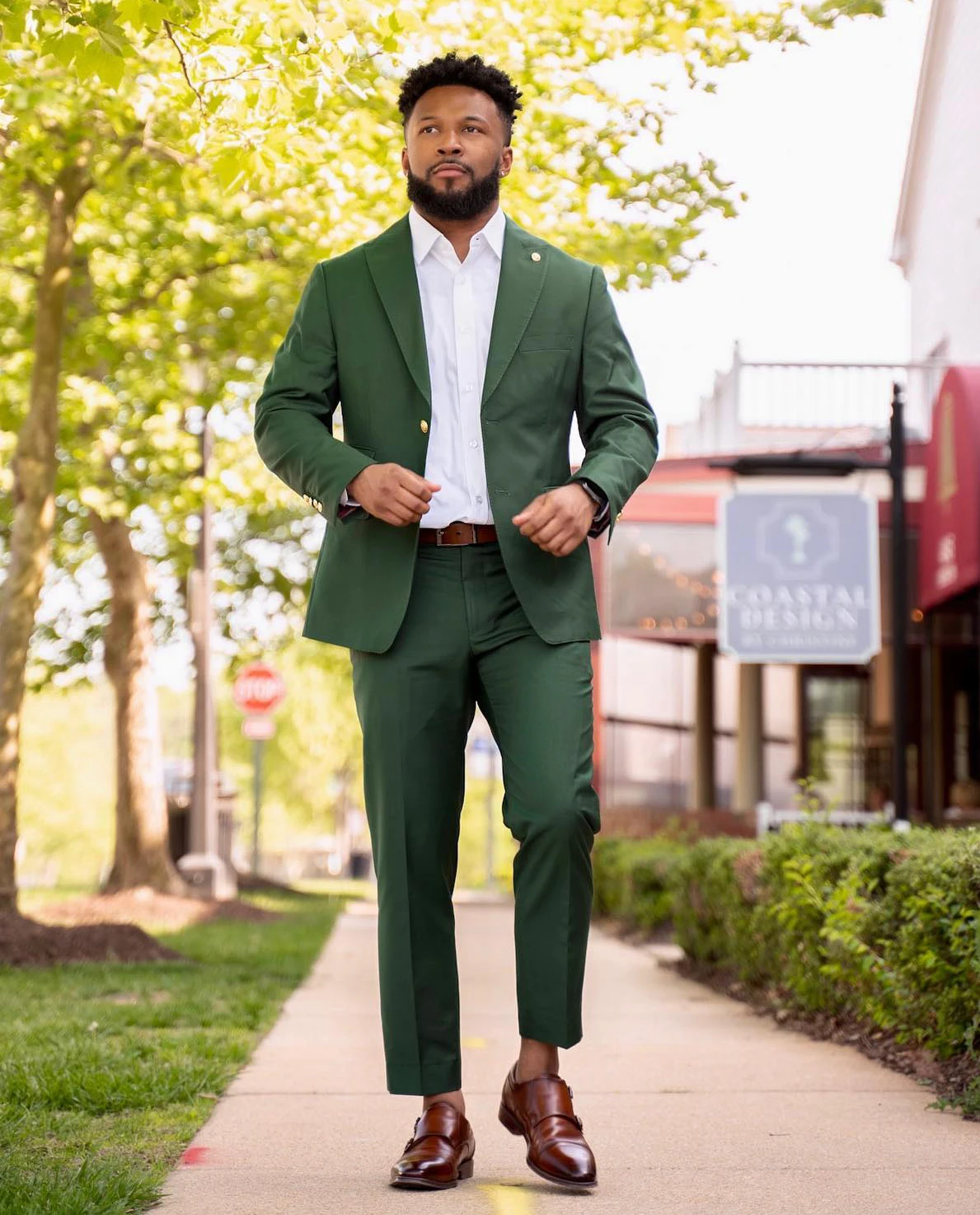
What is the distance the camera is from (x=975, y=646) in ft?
55.2

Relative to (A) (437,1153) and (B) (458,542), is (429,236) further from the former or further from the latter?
(A) (437,1153)

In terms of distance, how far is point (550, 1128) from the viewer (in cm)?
341

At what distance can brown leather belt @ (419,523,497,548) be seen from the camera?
11.8 ft

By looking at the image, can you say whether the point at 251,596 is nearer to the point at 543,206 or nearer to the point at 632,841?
the point at 632,841

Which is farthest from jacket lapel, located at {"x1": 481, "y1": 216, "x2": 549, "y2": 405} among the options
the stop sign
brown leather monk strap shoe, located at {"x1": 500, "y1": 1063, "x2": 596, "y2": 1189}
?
the stop sign

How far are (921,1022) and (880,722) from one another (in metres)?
14.5

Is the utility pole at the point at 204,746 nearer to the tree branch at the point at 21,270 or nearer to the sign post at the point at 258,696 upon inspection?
the sign post at the point at 258,696

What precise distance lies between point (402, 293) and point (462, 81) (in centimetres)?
48

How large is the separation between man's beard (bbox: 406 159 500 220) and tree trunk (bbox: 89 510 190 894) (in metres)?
12.2

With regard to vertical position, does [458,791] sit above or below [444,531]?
below

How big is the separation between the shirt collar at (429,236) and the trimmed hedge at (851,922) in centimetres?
217

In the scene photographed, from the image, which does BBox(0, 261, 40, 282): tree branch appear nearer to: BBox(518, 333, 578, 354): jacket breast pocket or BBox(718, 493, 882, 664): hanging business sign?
BBox(718, 493, 882, 664): hanging business sign

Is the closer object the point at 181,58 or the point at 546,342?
the point at 546,342

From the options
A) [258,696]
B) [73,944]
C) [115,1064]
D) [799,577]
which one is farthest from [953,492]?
[258,696]
